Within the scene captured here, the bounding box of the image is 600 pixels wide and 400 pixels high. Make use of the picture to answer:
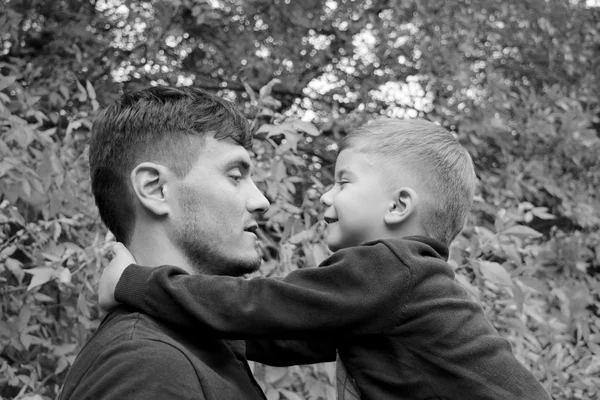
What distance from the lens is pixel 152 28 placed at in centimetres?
491

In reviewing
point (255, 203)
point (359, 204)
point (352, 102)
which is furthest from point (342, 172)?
point (352, 102)

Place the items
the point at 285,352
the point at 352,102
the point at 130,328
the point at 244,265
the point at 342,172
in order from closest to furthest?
the point at 130,328
the point at 244,265
the point at 285,352
the point at 342,172
the point at 352,102

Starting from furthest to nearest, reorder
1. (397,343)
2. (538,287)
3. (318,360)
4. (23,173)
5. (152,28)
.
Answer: (152,28)
(538,287)
(23,173)
(318,360)
(397,343)

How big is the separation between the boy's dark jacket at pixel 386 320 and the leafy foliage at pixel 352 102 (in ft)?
3.97

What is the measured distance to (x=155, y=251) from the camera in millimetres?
1869

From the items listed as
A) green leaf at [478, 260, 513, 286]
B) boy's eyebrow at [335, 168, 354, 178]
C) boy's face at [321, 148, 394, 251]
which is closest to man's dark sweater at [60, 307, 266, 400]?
boy's face at [321, 148, 394, 251]

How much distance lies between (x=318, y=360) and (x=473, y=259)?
1.13 m

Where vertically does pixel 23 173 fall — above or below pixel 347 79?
above

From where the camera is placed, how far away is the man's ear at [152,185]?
1.85 m

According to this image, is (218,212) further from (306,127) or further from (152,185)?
(306,127)

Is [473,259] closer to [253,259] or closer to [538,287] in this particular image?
[538,287]

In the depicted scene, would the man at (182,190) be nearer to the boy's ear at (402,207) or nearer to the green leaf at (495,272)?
the boy's ear at (402,207)

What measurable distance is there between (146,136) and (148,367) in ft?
2.16

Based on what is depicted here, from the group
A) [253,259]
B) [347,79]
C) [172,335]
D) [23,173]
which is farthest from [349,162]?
[347,79]
